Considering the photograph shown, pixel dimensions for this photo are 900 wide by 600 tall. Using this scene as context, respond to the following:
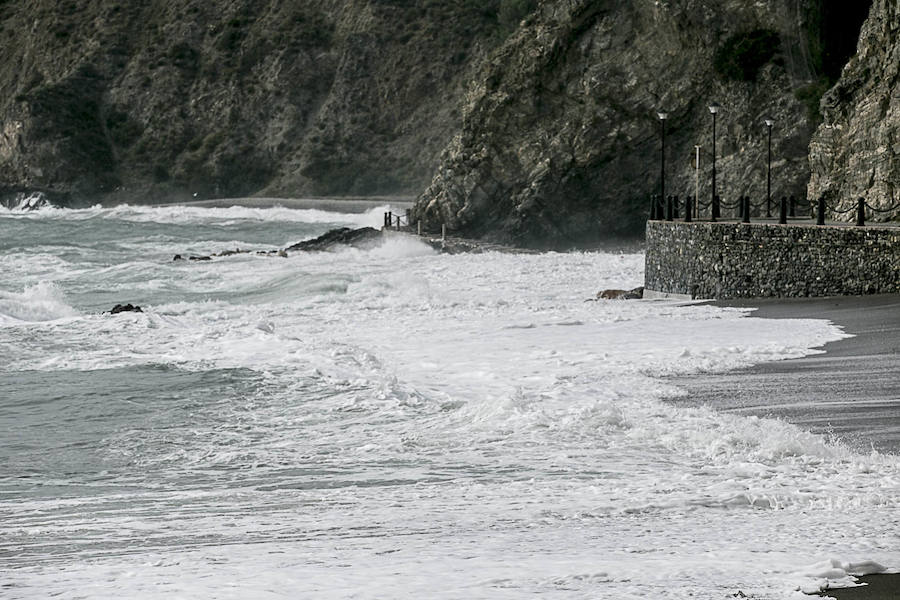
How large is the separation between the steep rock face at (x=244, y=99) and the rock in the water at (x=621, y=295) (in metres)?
60.1

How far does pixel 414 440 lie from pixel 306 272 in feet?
84.0

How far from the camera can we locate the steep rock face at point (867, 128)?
30.8 metres

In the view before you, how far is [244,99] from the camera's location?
10119 centimetres

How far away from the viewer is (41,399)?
16875 millimetres

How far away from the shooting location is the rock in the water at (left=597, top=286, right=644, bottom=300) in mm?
28645

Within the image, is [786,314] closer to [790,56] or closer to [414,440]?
[414,440]

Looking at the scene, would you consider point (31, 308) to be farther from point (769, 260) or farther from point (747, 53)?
point (747, 53)

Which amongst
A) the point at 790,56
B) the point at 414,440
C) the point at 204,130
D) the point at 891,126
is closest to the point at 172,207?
the point at 204,130

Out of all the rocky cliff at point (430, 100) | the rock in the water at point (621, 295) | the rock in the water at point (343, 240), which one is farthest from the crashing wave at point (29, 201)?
the rock in the water at point (621, 295)

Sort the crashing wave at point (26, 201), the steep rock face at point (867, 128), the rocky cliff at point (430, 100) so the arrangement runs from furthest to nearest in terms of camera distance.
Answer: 1. the crashing wave at point (26, 201)
2. the rocky cliff at point (430, 100)
3. the steep rock face at point (867, 128)

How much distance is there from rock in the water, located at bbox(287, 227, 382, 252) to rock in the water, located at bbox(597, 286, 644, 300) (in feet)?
72.5

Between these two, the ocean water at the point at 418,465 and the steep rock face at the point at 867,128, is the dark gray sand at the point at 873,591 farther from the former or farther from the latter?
the steep rock face at the point at 867,128

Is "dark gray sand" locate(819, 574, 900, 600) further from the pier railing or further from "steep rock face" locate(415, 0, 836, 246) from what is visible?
"steep rock face" locate(415, 0, 836, 246)

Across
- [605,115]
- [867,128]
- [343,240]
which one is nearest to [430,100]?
[605,115]
